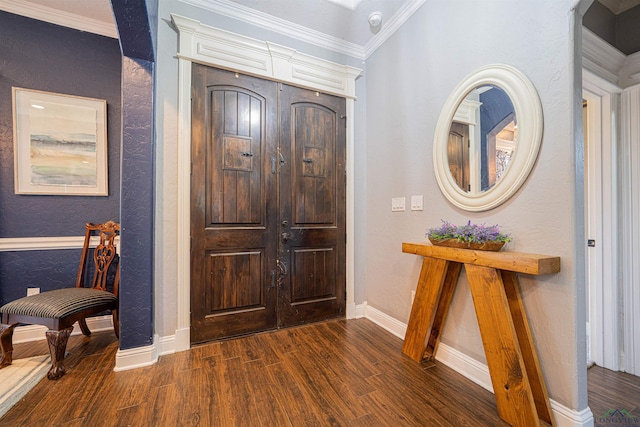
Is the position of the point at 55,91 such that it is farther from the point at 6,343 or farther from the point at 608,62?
the point at 608,62

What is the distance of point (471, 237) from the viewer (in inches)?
62.5

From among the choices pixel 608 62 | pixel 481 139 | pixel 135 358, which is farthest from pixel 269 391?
pixel 608 62

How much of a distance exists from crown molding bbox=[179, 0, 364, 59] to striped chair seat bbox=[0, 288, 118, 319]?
2.51m

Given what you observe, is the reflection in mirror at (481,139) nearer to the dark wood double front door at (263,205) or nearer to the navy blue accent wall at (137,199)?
the dark wood double front door at (263,205)

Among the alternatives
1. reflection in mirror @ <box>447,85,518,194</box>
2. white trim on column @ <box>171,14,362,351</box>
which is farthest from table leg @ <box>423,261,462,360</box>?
white trim on column @ <box>171,14,362,351</box>

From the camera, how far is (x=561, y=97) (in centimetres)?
131

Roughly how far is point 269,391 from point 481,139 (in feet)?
7.18

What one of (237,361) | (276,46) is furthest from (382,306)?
(276,46)

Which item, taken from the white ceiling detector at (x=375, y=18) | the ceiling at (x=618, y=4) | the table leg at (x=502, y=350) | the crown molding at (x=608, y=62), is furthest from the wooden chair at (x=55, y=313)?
the ceiling at (x=618, y=4)

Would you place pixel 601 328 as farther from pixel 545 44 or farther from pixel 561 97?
pixel 545 44

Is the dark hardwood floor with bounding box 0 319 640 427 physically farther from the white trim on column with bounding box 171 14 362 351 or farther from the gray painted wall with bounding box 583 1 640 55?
the gray painted wall with bounding box 583 1 640 55

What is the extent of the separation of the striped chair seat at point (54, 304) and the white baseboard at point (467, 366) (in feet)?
7.83

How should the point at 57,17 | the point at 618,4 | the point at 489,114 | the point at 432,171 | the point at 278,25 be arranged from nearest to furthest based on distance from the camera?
the point at 489,114 < the point at 618,4 < the point at 432,171 < the point at 57,17 < the point at 278,25

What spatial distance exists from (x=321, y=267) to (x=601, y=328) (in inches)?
88.3
